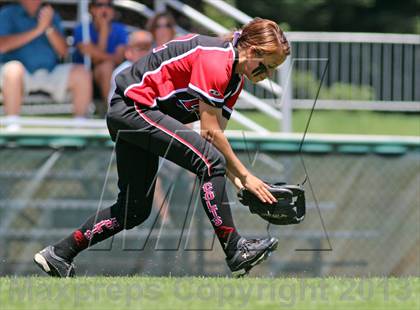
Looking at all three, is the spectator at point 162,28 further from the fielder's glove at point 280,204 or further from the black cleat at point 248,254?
the black cleat at point 248,254

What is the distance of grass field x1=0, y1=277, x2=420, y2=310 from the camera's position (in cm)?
479

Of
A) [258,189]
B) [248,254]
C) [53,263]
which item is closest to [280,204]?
[258,189]

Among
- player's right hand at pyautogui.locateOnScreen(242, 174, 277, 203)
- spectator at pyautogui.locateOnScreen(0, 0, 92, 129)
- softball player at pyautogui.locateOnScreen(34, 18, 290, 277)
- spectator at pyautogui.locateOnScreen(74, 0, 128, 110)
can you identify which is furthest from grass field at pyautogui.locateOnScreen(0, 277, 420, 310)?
spectator at pyautogui.locateOnScreen(74, 0, 128, 110)

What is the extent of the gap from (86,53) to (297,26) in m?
12.9

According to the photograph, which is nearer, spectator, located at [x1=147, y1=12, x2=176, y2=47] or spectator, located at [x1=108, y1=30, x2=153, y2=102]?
spectator, located at [x1=108, y1=30, x2=153, y2=102]

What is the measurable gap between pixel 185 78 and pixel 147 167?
1.80ft

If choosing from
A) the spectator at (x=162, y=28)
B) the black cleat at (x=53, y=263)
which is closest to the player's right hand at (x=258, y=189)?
the black cleat at (x=53, y=263)

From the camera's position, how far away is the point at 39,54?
8945 mm

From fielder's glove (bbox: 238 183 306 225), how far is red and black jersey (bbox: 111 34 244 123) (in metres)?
0.47

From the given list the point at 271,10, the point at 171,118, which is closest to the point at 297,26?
the point at 271,10

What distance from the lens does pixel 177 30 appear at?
9953mm

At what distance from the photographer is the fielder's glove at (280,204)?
17.9 feet

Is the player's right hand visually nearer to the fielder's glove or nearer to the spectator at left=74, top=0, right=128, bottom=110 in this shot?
the fielder's glove

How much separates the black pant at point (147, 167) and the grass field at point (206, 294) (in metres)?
0.29
